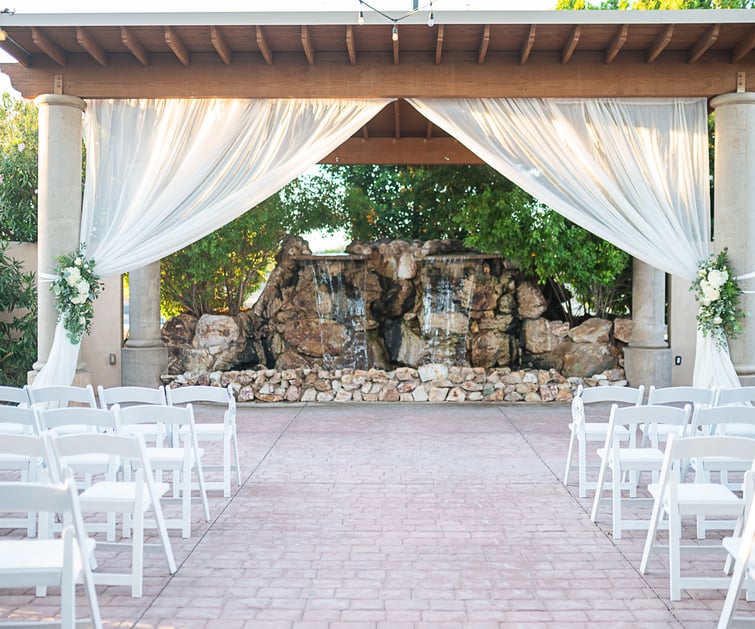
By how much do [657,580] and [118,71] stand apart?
7.11 m

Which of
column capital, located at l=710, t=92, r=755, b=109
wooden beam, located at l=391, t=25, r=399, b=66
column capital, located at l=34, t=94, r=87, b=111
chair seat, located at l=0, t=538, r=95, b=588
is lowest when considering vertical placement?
chair seat, located at l=0, t=538, r=95, b=588

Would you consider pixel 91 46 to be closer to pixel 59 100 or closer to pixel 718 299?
pixel 59 100

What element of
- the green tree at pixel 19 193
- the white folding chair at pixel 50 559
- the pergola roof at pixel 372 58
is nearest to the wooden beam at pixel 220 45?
the pergola roof at pixel 372 58

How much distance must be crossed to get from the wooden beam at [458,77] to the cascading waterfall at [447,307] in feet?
14.8

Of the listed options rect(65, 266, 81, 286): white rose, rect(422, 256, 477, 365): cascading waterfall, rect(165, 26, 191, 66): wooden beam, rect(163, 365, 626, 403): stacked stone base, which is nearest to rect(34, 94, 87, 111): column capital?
rect(165, 26, 191, 66): wooden beam

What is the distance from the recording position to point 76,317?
26.2ft

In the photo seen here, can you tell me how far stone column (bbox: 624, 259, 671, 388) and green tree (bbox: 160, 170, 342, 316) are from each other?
19.2 feet

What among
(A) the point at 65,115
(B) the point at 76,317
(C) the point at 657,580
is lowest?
(C) the point at 657,580

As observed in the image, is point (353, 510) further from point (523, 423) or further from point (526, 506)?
point (523, 423)

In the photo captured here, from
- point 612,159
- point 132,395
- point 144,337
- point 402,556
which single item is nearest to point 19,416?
point 132,395

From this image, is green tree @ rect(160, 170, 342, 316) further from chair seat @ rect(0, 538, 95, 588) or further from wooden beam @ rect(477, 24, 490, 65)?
chair seat @ rect(0, 538, 95, 588)

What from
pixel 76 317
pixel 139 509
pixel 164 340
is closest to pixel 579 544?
pixel 139 509

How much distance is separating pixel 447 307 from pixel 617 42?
18.1 feet

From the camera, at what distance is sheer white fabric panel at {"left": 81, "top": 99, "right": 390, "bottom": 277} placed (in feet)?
26.4
